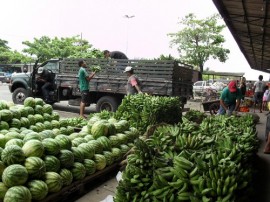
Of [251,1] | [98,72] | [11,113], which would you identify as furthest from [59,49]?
[11,113]

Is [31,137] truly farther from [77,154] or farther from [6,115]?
[6,115]

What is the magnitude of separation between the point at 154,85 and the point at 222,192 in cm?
856

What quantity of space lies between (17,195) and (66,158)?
960mm

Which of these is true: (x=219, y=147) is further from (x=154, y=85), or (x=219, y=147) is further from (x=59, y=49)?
(x=59, y=49)

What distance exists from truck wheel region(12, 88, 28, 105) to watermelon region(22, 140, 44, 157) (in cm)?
1021

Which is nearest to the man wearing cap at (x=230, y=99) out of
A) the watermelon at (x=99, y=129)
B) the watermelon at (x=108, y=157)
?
the watermelon at (x=99, y=129)

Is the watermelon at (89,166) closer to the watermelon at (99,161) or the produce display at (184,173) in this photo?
the watermelon at (99,161)

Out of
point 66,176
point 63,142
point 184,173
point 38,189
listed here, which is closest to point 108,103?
point 63,142

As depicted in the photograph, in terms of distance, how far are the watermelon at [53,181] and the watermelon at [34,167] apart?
9 centimetres

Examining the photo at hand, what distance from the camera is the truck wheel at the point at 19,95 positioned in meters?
13.8

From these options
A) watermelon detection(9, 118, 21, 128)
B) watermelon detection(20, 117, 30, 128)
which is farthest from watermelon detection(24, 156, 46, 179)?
watermelon detection(20, 117, 30, 128)

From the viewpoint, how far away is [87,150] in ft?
15.9

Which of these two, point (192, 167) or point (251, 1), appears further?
point (251, 1)

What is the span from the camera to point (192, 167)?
302cm
